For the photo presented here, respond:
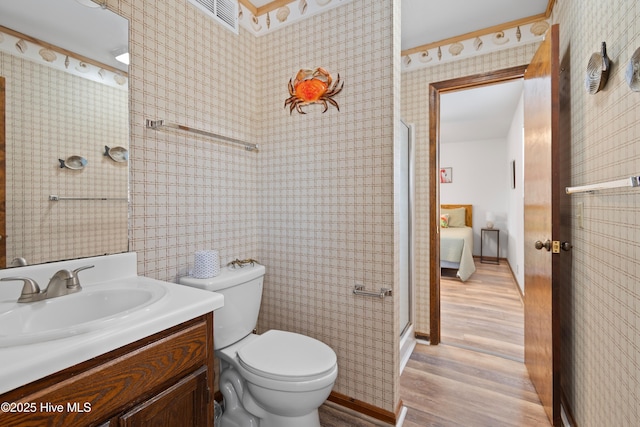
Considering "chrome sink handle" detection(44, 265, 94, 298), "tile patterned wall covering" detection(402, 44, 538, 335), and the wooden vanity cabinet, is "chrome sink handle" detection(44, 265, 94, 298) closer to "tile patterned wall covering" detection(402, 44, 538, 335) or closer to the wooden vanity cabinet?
the wooden vanity cabinet

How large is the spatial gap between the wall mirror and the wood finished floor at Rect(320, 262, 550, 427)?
59.2 inches

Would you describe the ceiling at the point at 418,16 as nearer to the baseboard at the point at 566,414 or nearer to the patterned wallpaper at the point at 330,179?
the patterned wallpaper at the point at 330,179

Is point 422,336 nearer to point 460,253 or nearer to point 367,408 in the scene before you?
point 367,408

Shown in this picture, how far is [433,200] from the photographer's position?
2.51 metres

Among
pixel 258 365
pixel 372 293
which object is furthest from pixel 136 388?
pixel 372 293

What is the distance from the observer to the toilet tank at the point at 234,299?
1.46 m

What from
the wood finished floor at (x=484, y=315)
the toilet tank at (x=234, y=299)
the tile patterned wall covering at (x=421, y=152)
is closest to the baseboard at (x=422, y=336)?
the tile patterned wall covering at (x=421, y=152)

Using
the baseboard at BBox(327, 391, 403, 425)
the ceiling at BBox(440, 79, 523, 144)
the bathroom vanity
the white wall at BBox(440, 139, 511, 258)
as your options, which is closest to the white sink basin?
the bathroom vanity

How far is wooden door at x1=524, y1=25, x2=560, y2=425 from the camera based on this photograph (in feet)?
4.98

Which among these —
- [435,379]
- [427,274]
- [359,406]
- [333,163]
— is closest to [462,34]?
[333,163]

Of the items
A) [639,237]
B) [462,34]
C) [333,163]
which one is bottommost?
[639,237]

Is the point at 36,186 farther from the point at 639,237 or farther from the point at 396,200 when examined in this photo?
the point at 639,237

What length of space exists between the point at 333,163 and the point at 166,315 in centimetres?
116

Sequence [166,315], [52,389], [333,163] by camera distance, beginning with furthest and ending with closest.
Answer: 1. [333,163]
2. [166,315]
3. [52,389]
